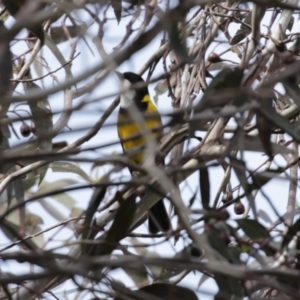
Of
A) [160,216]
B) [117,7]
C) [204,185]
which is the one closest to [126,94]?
[160,216]

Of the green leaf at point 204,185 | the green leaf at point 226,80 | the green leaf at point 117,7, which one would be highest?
the green leaf at point 117,7

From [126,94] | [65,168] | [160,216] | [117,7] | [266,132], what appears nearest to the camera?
[266,132]

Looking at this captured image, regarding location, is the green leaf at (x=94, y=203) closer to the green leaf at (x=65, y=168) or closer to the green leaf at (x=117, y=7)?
the green leaf at (x=117, y=7)

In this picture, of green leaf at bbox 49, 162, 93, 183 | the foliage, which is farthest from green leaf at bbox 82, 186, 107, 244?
green leaf at bbox 49, 162, 93, 183

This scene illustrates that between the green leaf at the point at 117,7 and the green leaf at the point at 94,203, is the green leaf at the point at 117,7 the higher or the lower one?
the higher one

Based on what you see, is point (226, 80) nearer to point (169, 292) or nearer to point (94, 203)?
point (94, 203)

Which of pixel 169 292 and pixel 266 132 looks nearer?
pixel 266 132

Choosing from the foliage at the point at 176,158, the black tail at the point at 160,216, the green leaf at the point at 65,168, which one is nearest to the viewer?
the foliage at the point at 176,158

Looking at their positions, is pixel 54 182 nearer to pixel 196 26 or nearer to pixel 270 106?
pixel 196 26

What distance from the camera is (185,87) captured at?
7.03 ft

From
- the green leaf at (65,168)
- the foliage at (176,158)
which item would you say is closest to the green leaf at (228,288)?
the foliage at (176,158)

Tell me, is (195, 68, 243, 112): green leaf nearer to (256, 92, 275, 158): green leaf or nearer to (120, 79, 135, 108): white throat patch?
(256, 92, 275, 158): green leaf

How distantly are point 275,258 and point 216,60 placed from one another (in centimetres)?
91

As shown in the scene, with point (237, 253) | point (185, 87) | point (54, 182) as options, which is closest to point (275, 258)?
point (237, 253)
